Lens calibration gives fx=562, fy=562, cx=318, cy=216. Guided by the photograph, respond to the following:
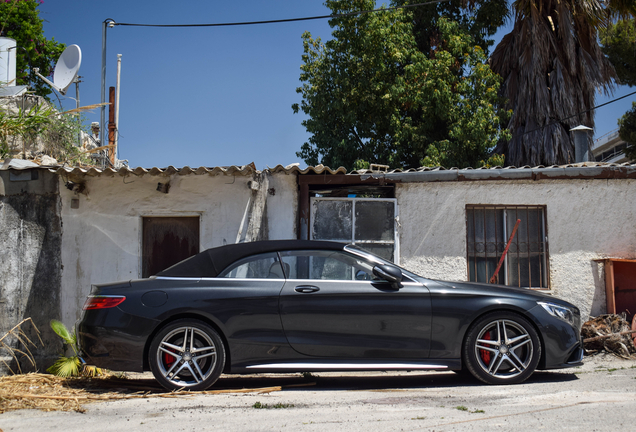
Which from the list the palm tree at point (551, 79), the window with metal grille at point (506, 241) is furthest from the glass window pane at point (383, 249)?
the palm tree at point (551, 79)

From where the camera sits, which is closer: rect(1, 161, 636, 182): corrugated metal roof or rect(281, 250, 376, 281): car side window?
rect(281, 250, 376, 281): car side window

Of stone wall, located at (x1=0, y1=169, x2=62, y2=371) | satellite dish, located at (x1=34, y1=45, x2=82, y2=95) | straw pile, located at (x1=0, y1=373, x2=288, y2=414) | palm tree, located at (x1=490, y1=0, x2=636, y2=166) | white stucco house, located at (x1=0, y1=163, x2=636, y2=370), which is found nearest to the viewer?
straw pile, located at (x1=0, y1=373, x2=288, y2=414)

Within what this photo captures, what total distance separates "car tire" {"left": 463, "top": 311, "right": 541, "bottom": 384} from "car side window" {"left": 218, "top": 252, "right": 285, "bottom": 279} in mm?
1869

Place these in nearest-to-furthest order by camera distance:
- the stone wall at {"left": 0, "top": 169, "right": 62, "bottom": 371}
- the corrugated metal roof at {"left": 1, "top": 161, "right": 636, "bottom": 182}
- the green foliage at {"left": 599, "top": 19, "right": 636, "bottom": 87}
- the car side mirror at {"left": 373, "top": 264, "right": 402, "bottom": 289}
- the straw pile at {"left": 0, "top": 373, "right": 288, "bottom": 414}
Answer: the straw pile at {"left": 0, "top": 373, "right": 288, "bottom": 414} → the car side mirror at {"left": 373, "top": 264, "right": 402, "bottom": 289} → the stone wall at {"left": 0, "top": 169, "right": 62, "bottom": 371} → the corrugated metal roof at {"left": 1, "top": 161, "right": 636, "bottom": 182} → the green foliage at {"left": 599, "top": 19, "right": 636, "bottom": 87}

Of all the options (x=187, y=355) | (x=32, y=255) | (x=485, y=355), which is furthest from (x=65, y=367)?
(x=485, y=355)

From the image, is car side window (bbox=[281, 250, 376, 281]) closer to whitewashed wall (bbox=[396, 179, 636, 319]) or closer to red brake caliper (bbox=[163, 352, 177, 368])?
red brake caliper (bbox=[163, 352, 177, 368])

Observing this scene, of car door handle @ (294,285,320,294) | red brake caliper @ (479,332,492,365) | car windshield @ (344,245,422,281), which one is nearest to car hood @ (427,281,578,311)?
car windshield @ (344,245,422,281)

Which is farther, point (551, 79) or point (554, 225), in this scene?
point (551, 79)

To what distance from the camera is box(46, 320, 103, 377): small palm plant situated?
6543mm

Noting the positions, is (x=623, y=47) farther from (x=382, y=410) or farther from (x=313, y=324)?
(x=382, y=410)

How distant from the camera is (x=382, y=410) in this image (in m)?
4.21

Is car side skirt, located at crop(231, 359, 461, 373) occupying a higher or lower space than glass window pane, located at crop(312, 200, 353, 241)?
lower

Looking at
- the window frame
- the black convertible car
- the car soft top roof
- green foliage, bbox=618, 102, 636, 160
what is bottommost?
the black convertible car

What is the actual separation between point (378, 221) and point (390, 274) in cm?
298
